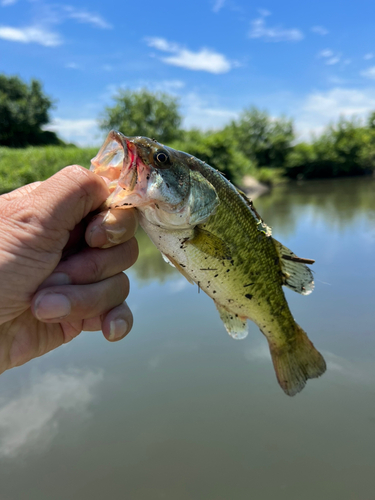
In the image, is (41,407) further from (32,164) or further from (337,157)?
(337,157)

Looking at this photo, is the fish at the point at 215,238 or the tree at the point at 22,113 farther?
the tree at the point at 22,113

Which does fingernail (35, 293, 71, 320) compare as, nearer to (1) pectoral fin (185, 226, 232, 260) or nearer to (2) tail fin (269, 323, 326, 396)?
(1) pectoral fin (185, 226, 232, 260)

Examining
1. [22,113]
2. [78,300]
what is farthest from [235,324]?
[22,113]

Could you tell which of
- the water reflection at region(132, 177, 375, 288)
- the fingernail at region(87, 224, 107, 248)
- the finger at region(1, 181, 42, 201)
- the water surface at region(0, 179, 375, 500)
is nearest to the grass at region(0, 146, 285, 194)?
the water reflection at region(132, 177, 375, 288)

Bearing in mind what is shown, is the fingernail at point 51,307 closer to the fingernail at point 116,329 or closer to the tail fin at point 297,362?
the fingernail at point 116,329

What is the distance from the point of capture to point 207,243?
1.83 m

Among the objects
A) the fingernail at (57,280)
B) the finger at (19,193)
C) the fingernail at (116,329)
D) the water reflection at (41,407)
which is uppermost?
the finger at (19,193)

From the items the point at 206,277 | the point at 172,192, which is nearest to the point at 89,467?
the point at 206,277

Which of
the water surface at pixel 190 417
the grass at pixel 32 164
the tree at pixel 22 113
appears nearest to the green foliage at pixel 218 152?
the grass at pixel 32 164

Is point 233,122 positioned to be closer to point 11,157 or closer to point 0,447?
point 11,157

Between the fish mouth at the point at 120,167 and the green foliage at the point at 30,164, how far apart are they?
601 inches

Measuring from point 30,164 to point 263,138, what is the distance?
36051 mm

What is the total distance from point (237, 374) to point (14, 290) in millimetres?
3479

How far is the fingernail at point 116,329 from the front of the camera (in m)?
2.08
